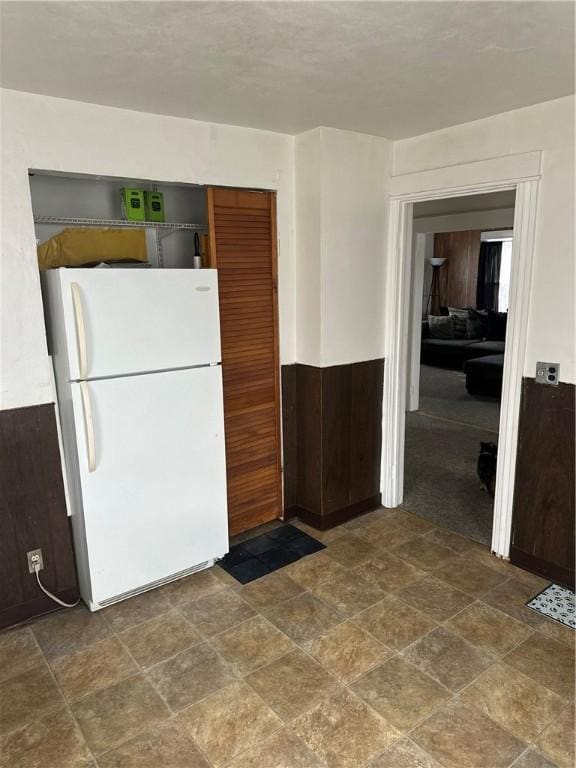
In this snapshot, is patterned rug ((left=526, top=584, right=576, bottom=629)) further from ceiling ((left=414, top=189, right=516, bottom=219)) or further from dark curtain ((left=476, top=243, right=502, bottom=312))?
dark curtain ((left=476, top=243, right=502, bottom=312))

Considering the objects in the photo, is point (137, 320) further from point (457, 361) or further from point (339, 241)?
point (457, 361)

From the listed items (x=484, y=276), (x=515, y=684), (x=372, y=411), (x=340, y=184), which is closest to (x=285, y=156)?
(x=340, y=184)

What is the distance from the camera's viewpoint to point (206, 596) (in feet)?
8.70

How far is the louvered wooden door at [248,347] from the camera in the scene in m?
2.87

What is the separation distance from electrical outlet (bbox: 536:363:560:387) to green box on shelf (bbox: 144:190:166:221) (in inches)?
80.0

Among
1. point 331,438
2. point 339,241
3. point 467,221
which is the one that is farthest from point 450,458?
point 467,221

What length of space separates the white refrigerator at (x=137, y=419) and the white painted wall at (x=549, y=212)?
1.53 meters

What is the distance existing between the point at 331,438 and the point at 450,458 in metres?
1.70


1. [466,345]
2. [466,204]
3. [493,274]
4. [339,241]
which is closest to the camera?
[339,241]

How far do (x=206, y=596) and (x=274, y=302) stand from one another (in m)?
1.61

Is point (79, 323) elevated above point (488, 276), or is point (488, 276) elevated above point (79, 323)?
point (488, 276)

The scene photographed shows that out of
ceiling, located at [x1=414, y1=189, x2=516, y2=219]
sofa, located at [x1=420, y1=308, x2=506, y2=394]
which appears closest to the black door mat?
ceiling, located at [x1=414, y1=189, x2=516, y2=219]

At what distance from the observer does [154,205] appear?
2.76m

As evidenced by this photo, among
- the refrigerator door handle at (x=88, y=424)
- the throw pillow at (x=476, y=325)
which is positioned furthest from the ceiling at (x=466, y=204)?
the throw pillow at (x=476, y=325)
